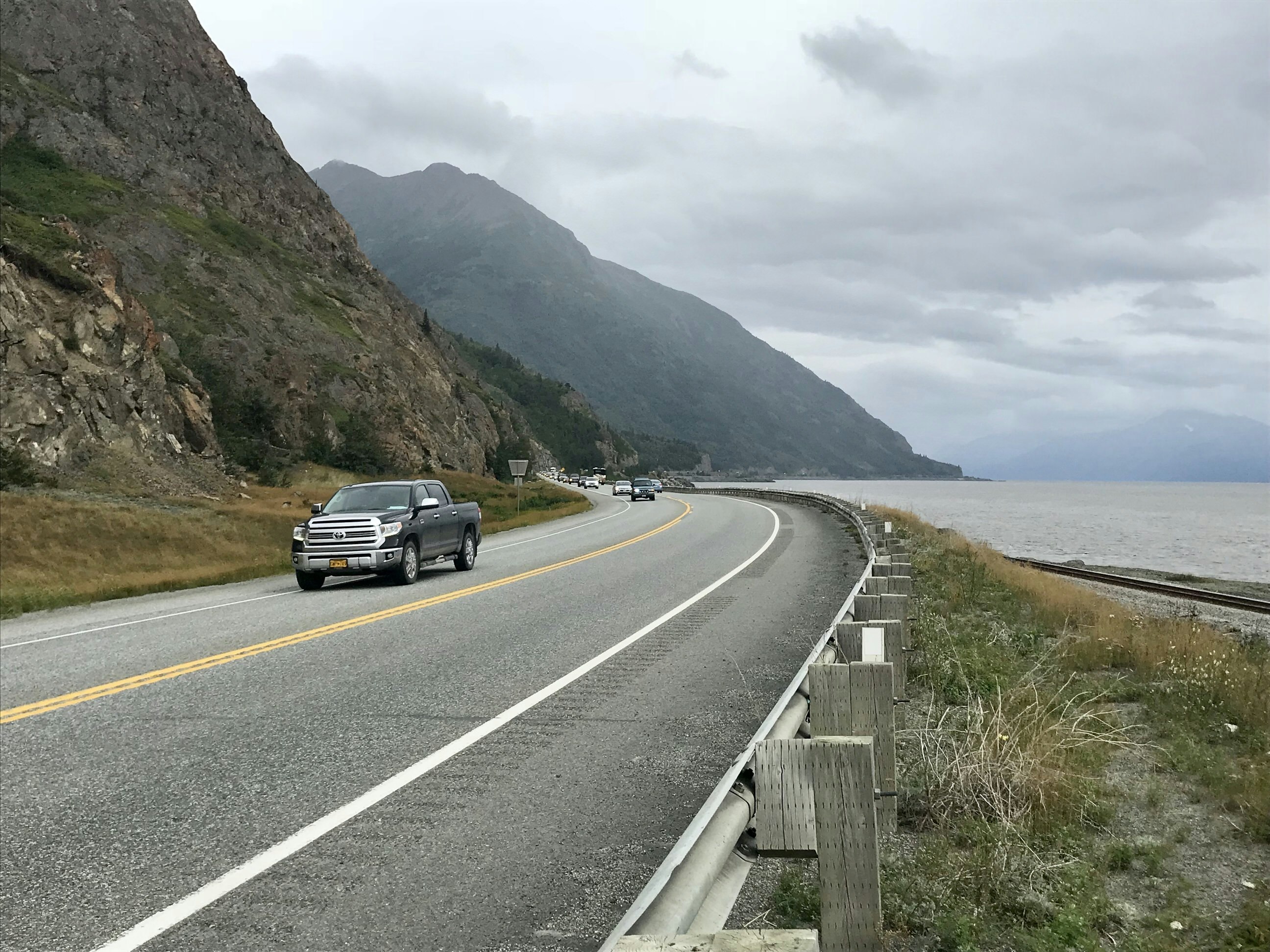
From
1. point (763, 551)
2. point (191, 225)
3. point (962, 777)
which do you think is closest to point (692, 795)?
point (962, 777)

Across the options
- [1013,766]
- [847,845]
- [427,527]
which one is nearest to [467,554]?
[427,527]

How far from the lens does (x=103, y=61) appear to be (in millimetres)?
74875

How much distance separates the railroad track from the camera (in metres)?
26.9

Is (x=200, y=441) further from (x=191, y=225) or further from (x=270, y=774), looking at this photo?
(x=270, y=774)

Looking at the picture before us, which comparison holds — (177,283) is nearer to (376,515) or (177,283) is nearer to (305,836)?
(376,515)

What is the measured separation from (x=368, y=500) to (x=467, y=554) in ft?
8.17

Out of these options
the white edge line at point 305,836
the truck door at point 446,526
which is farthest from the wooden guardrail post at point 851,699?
the truck door at point 446,526

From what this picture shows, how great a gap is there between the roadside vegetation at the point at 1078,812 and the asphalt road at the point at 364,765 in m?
1.18

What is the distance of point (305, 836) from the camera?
4.90 meters

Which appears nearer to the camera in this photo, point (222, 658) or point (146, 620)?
point (222, 658)

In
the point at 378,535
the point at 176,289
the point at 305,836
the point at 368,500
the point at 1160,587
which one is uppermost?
the point at 176,289

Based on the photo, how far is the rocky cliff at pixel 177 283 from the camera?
37406 mm

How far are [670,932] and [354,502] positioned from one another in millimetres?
17227

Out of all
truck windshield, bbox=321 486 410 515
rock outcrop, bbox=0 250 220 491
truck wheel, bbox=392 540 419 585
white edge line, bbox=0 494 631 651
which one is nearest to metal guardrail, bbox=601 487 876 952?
white edge line, bbox=0 494 631 651
